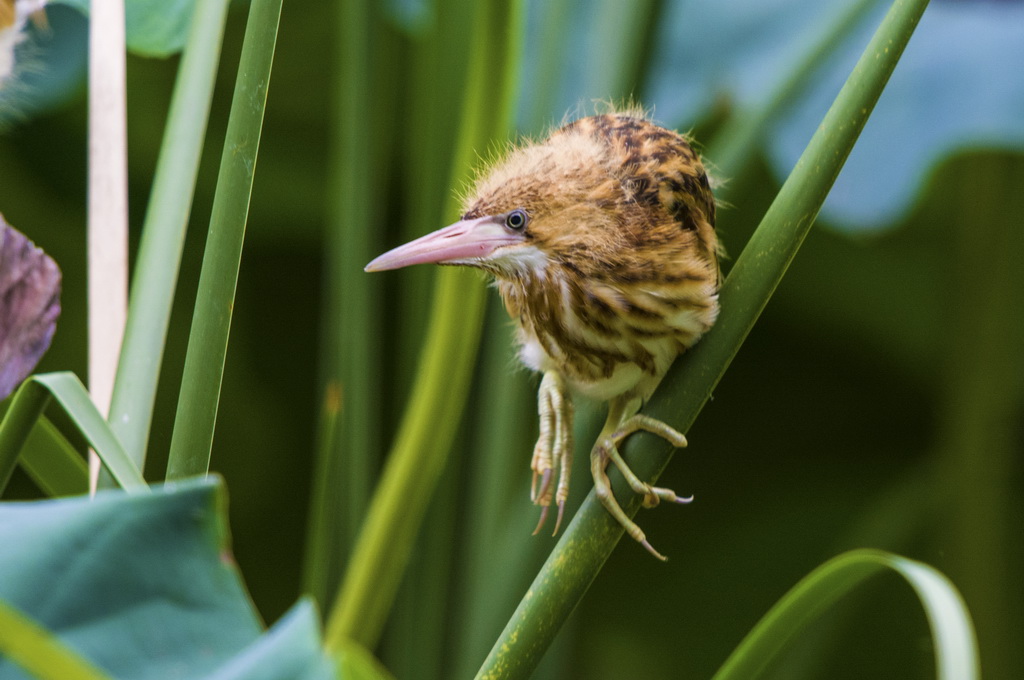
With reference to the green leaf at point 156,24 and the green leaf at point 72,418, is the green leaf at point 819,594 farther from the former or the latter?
the green leaf at point 156,24

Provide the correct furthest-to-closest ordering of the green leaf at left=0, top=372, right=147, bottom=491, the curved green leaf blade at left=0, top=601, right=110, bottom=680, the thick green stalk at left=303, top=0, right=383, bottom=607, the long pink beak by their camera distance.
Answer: the thick green stalk at left=303, top=0, right=383, bottom=607 → the long pink beak → the green leaf at left=0, top=372, right=147, bottom=491 → the curved green leaf blade at left=0, top=601, right=110, bottom=680

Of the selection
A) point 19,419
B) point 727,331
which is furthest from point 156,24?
point 727,331

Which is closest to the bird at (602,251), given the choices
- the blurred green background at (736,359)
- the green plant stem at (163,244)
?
the green plant stem at (163,244)

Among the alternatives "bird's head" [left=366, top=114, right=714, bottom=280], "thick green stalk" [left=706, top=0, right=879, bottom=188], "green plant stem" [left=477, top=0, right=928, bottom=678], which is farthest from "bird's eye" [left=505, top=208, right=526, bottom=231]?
"thick green stalk" [left=706, top=0, right=879, bottom=188]

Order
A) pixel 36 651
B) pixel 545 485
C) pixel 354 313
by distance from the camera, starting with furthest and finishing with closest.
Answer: pixel 354 313 < pixel 545 485 < pixel 36 651

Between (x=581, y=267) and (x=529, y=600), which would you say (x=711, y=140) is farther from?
(x=529, y=600)

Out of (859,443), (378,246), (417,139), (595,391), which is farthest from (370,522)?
(859,443)

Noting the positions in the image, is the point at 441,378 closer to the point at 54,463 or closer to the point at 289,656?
the point at 54,463

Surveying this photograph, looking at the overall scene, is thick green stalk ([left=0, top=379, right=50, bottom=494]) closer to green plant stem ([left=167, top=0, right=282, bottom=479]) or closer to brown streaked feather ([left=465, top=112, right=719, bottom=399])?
green plant stem ([left=167, top=0, right=282, bottom=479])
